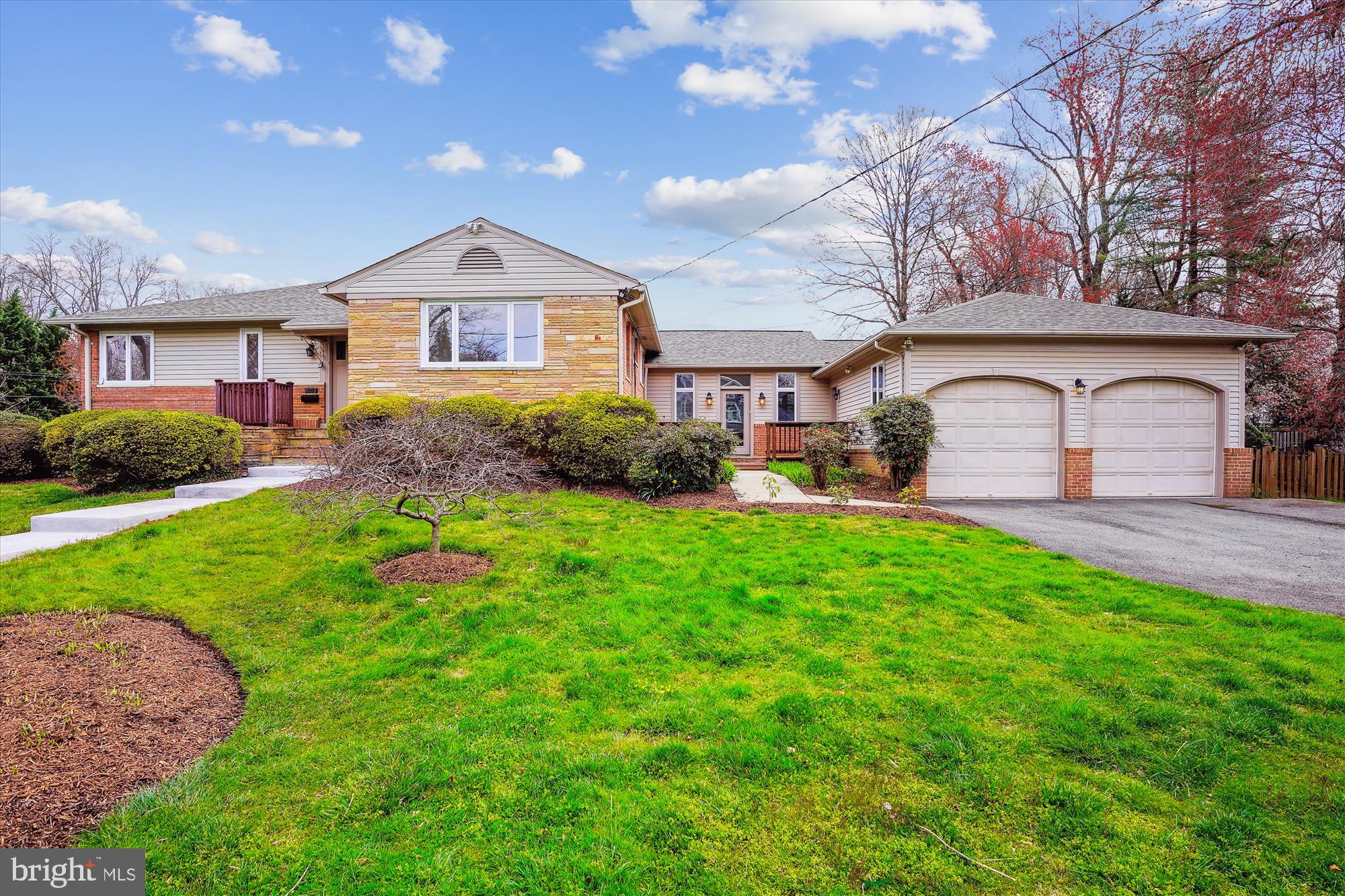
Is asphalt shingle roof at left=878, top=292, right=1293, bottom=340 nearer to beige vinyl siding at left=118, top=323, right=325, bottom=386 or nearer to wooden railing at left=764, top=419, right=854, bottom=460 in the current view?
wooden railing at left=764, top=419, right=854, bottom=460

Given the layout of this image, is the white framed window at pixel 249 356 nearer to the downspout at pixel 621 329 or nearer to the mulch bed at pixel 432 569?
the downspout at pixel 621 329

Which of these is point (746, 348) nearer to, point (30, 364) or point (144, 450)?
point (144, 450)

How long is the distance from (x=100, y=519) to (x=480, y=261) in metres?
7.52

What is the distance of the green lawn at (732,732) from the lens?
79.4 inches

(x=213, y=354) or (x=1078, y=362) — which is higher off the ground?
(x=213, y=354)

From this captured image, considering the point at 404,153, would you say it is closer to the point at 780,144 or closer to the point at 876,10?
the point at 780,144

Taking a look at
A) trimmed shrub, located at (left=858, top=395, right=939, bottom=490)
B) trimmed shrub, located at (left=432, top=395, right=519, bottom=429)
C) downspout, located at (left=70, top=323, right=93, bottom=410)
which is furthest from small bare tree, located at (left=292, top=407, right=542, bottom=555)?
downspout, located at (left=70, top=323, right=93, bottom=410)

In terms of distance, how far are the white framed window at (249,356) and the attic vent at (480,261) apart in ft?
22.8

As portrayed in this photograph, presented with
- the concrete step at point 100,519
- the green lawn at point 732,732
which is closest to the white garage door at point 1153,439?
the green lawn at point 732,732

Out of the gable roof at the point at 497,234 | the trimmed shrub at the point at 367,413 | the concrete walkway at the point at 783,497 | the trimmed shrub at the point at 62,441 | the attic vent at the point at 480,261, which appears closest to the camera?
the trimmed shrub at the point at 62,441

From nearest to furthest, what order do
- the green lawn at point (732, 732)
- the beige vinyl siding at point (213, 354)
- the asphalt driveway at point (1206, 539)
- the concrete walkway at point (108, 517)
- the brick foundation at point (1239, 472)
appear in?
the green lawn at point (732, 732) → the asphalt driveway at point (1206, 539) → the concrete walkway at point (108, 517) → the brick foundation at point (1239, 472) → the beige vinyl siding at point (213, 354)

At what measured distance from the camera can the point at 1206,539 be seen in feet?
23.5

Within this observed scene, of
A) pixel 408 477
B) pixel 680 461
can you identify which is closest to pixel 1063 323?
pixel 680 461
